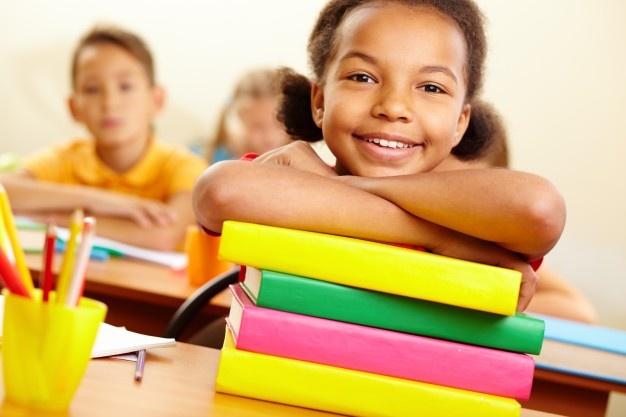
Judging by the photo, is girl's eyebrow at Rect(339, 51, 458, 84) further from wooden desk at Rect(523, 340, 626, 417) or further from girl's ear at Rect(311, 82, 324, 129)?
wooden desk at Rect(523, 340, 626, 417)

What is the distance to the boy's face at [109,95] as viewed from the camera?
3207 mm

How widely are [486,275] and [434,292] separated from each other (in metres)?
0.05

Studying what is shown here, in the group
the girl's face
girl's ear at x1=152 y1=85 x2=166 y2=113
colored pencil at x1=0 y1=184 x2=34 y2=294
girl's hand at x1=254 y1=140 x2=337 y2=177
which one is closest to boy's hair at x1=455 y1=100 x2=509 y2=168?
the girl's face

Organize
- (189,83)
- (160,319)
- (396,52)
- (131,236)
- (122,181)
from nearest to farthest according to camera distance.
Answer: (396,52) < (160,319) < (131,236) < (122,181) < (189,83)

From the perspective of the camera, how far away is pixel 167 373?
971 mm

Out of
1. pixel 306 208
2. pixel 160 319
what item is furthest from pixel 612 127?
pixel 306 208

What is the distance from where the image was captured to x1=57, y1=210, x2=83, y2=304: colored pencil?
74 centimetres

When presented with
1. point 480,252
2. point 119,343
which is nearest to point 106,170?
point 119,343

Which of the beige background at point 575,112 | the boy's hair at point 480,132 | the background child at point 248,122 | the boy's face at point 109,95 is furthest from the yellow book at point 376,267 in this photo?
the beige background at point 575,112

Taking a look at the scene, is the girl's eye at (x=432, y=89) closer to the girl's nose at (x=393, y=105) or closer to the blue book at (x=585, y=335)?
the girl's nose at (x=393, y=105)

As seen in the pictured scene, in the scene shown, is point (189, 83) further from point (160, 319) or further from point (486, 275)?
point (486, 275)

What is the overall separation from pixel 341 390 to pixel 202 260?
1.22 m

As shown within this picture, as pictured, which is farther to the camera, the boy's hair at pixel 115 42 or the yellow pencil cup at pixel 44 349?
the boy's hair at pixel 115 42

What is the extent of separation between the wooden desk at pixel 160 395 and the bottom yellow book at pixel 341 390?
18mm
